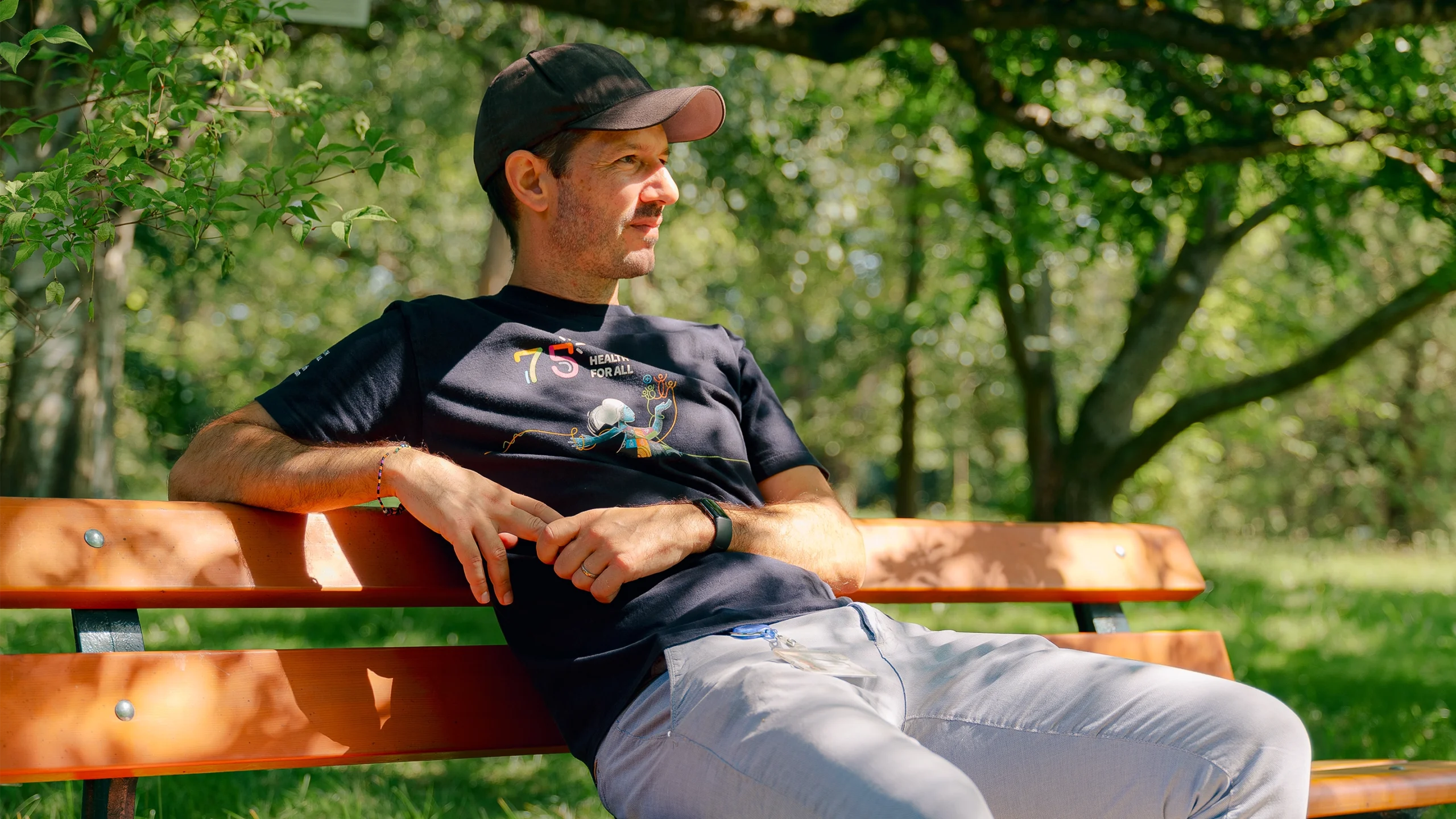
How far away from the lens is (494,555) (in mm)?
2148

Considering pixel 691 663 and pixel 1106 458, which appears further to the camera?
pixel 1106 458

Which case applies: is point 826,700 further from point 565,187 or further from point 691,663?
point 565,187

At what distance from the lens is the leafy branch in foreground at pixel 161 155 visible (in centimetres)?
228

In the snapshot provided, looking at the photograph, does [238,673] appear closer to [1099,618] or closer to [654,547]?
[654,547]

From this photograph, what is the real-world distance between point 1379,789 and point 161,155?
9.18 ft

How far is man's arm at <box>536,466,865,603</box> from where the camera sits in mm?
2141

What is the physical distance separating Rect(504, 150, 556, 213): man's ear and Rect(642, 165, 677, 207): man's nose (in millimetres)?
198

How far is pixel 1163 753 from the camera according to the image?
80.7 inches

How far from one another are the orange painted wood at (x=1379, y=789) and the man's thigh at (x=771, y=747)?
942 millimetres

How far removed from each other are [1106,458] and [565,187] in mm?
9450

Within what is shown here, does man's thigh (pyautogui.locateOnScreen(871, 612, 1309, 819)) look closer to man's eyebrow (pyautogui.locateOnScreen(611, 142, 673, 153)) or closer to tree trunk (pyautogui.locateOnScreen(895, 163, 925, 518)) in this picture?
man's eyebrow (pyautogui.locateOnScreen(611, 142, 673, 153))

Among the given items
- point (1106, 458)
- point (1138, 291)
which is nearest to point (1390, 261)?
point (1138, 291)

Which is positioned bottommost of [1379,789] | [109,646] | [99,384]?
[99,384]

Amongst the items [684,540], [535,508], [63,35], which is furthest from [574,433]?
[63,35]
